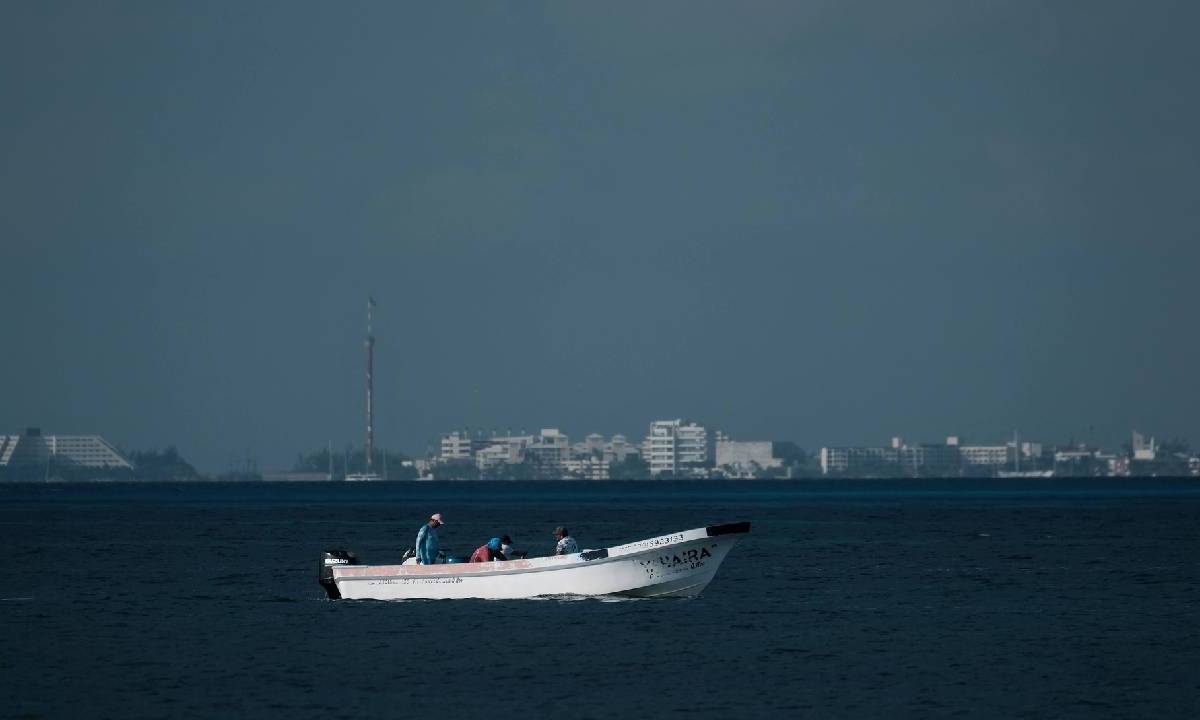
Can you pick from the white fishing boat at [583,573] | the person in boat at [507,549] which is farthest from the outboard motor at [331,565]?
the person in boat at [507,549]

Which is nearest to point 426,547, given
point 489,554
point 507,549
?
point 489,554

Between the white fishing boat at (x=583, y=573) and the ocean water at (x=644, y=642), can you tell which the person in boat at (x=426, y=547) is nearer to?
the white fishing boat at (x=583, y=573)

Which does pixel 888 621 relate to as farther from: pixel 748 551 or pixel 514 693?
pixel 748 551

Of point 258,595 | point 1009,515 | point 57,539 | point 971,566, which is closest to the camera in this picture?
point 258,595

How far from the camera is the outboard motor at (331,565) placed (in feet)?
184

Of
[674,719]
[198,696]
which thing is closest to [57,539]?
[198,696]

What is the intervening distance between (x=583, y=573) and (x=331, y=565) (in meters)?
8.76

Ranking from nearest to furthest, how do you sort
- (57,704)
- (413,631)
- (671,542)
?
(57,704) < (413,631) < (671,542)

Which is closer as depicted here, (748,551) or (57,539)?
(748,551)

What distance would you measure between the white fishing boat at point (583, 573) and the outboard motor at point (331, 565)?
7.8 inches

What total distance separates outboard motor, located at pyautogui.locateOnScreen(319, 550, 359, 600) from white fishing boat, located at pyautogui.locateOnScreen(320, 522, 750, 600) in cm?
20

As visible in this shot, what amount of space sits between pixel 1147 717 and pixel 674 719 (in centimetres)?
949

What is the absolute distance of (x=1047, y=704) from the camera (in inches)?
1435

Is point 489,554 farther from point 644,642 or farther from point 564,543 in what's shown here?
point 644,642
